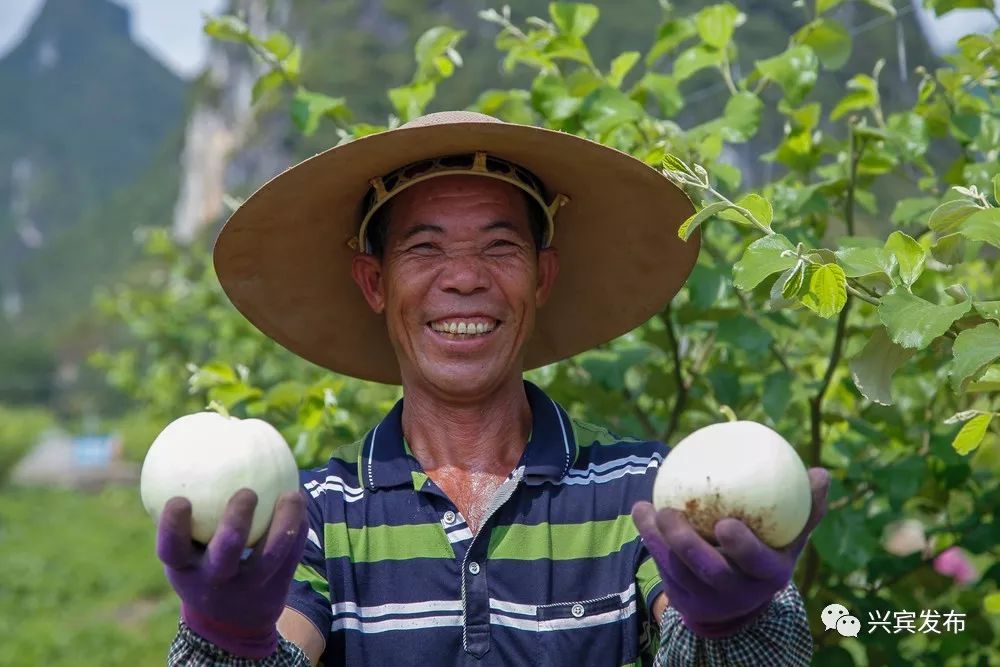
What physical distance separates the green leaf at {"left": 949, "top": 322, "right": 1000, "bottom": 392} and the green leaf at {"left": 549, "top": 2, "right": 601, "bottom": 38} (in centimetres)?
119

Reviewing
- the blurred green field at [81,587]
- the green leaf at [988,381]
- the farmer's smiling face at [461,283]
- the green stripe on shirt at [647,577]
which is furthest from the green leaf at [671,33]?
the blurred green field at [81,587]

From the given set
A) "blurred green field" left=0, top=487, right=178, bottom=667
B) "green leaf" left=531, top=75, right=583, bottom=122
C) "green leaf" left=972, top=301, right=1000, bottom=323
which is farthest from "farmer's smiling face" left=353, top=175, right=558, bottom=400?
"blurred green field" left=0, top=487, right=178, bottom=667

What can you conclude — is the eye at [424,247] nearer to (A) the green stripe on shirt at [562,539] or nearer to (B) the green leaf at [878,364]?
(A) the green stripe on shirt at [562,539]

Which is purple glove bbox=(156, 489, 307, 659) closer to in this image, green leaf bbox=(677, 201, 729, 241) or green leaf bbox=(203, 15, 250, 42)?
green leaf bbox=(677, 201, 729, 241)

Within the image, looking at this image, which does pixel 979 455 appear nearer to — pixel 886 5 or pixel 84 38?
pixel 886 5

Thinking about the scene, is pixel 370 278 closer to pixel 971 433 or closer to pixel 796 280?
pixel 796 280

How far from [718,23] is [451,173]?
31.4 inches

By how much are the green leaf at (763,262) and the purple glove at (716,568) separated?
1.14ft

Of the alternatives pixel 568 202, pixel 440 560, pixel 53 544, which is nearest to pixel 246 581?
pixel 440 560

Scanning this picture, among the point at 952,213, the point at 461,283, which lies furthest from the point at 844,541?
the point at 461,283

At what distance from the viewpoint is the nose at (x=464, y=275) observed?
7.25 feet

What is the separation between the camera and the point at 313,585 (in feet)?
6.59

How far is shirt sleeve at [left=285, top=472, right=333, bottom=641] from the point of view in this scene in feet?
6.45

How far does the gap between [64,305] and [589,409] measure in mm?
91886
